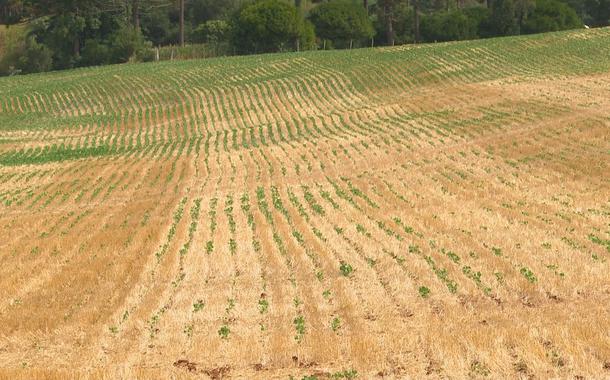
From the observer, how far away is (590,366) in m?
10.1

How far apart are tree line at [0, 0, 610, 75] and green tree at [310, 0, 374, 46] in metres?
0.15

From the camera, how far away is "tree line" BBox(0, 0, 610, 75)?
94125 mm

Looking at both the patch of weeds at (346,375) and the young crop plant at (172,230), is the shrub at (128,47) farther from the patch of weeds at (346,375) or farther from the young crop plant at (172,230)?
the patch of weeds at (346,375)

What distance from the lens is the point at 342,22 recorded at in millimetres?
97625

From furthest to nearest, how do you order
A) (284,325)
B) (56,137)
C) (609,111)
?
1. (56,137)
2. (609,111)
3. (284,325)

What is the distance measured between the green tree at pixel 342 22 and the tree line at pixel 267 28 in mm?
152

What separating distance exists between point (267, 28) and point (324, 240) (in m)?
78.2

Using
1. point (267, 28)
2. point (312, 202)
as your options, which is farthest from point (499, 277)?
point (267, 28)

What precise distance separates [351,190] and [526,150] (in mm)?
10019

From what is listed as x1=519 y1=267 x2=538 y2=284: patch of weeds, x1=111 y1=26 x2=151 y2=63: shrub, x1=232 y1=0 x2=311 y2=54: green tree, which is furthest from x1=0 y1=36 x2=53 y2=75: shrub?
x1=519 y1=267 x2=538 y2=284: patch of weeds

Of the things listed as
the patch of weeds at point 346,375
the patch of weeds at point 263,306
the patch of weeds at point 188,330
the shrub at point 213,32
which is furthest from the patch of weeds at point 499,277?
the shrub at point 213,32

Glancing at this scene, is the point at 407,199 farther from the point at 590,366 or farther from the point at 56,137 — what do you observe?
the point at 56,137

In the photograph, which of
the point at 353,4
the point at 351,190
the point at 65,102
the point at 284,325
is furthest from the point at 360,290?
the point at 353,4

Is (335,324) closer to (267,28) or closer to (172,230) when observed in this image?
(172,230)
